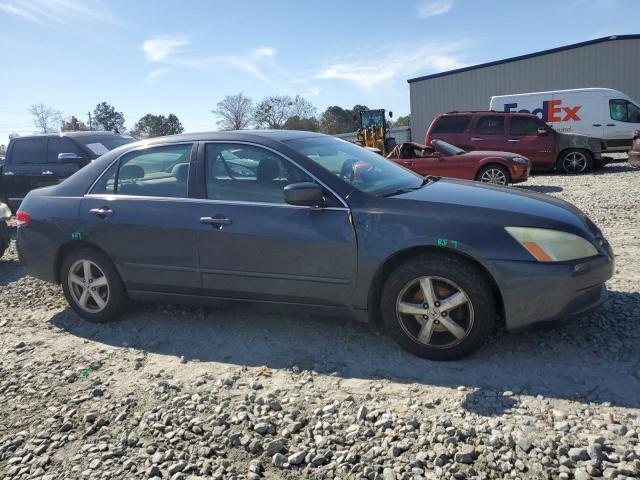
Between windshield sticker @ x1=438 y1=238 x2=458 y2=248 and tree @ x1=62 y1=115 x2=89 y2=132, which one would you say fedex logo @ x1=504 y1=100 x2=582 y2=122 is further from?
tree @ x1=62 y1=115 x2=89 y2=132

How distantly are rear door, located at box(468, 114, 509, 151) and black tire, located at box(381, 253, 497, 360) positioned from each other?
40.6 feet

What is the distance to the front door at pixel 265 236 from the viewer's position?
3.70 meters

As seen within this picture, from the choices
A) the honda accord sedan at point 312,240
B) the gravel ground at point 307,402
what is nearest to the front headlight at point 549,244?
the honda accord sedan at point 312,240

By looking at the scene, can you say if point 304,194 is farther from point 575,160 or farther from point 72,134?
point 575,160

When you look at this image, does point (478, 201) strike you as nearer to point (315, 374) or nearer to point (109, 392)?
point (315, 374)

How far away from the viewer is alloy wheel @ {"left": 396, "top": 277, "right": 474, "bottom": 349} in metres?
3.45

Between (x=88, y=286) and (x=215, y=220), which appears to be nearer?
(x=215, y=220)

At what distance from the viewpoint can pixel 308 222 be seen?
375 centimetres

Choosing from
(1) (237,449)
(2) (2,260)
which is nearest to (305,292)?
(1) (237,449)

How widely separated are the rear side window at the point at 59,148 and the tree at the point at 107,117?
77255 millimetres

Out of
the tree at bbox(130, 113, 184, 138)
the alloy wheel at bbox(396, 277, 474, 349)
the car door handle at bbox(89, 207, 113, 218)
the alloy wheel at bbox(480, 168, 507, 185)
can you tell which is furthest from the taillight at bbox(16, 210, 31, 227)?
the tree at bbox(130, 113, 184, 138)

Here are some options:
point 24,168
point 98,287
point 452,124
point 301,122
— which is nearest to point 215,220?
point 98,287

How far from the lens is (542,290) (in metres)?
3.28

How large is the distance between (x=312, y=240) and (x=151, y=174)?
64.9 inches
